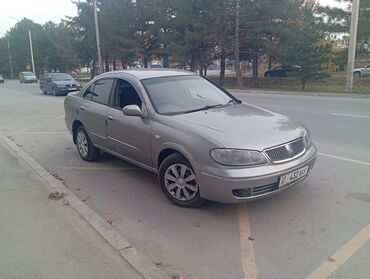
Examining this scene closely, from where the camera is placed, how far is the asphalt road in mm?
3193

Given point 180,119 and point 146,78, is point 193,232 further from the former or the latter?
point 146,78

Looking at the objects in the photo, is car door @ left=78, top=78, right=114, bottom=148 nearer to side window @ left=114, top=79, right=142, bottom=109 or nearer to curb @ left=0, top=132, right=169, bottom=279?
side window @ left=114, top=79, right=142, bottom=109

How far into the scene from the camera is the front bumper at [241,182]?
12.4ft

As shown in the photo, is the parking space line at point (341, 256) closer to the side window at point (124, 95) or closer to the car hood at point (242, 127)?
the car hood at point (242, 127)

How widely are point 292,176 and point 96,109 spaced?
3390 mm

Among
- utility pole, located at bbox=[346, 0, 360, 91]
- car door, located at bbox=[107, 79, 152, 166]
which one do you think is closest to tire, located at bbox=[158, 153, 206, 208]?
car door, located at bbox=[107, 79, 152, 166]

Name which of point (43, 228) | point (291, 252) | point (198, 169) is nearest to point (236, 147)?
point (198, 169)

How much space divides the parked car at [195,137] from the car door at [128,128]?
14mm

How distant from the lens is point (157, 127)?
4.59 metres

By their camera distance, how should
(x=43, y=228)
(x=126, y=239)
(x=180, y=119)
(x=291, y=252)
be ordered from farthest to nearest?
(x=180, y=119) → (x=43, y=228) → (x=126, y=239) → (x=291, y=252)

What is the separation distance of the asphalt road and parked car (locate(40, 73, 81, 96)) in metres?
18.5

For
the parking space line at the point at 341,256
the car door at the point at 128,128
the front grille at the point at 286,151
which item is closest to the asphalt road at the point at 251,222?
the parking space line at the point at 341,256

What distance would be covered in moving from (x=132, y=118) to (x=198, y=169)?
1494mm

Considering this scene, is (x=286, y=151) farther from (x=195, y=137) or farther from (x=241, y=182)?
(x=195, y=137)
